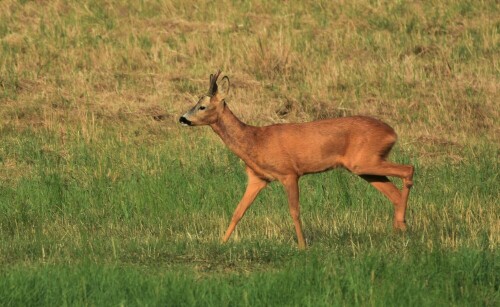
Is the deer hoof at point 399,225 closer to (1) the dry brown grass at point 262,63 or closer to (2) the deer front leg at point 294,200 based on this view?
(2) the deer front leg at point 294,200

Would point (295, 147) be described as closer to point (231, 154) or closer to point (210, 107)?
point (210, 107)

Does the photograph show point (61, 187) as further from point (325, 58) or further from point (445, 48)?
point (445, 48)

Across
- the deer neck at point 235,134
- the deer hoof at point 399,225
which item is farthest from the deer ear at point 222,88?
the deer hoof at point 399,225

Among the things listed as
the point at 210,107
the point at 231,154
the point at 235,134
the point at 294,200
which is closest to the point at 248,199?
the point at 294,200

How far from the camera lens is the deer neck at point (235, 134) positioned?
36.1 ft

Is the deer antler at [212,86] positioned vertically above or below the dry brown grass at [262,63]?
Result: above

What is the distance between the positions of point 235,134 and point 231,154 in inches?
135

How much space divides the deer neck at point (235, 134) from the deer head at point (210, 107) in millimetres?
68

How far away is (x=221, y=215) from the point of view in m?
12.2

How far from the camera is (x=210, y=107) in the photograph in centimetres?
1115

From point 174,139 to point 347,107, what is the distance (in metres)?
2.91

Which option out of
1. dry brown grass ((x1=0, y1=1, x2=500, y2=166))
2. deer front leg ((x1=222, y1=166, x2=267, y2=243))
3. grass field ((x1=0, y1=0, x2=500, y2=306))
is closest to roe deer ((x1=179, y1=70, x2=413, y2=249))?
deer front leg ((x1=222, y1=166, x2=267, y2=243))

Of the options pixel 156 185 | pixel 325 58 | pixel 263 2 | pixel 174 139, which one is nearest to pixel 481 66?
pixel 325 58

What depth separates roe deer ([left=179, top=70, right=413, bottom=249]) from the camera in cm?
1091
